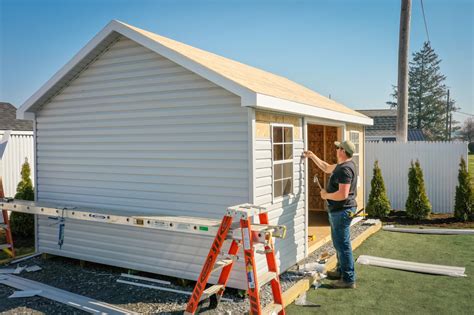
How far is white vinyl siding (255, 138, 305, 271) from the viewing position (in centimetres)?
574

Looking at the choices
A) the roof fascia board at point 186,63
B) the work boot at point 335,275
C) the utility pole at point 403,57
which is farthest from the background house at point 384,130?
the roof fascia board at point 186,63

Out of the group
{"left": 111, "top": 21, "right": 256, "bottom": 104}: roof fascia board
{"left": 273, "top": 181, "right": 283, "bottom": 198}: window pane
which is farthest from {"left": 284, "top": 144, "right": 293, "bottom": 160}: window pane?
{"left": 111, "top": 21, "right": 256, "bottom": 104}: roof fascia board

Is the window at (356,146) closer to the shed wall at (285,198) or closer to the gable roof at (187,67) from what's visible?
the gable roof at (187,67)

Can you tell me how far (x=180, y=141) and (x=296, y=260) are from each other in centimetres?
289

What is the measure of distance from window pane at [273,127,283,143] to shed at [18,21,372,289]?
2 cm

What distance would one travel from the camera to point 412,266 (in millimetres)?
6867

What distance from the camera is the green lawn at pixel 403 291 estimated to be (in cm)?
517

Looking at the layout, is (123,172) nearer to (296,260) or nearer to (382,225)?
(296,260)

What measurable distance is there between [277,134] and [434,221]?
23.0 feet

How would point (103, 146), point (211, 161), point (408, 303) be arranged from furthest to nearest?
point (103, 146)
point (211, 161)
point (408, 303)

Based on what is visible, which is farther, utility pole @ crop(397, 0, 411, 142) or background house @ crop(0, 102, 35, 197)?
utility pole @ crop(397, 0, 411, 142)

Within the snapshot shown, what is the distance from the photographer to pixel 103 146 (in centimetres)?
691

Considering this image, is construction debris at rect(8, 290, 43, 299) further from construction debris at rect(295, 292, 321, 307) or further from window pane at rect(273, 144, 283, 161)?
window pane at rect(273, 144, 283, 161)

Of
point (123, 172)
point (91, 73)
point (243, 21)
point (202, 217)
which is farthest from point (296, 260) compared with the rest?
point (243, 21)
